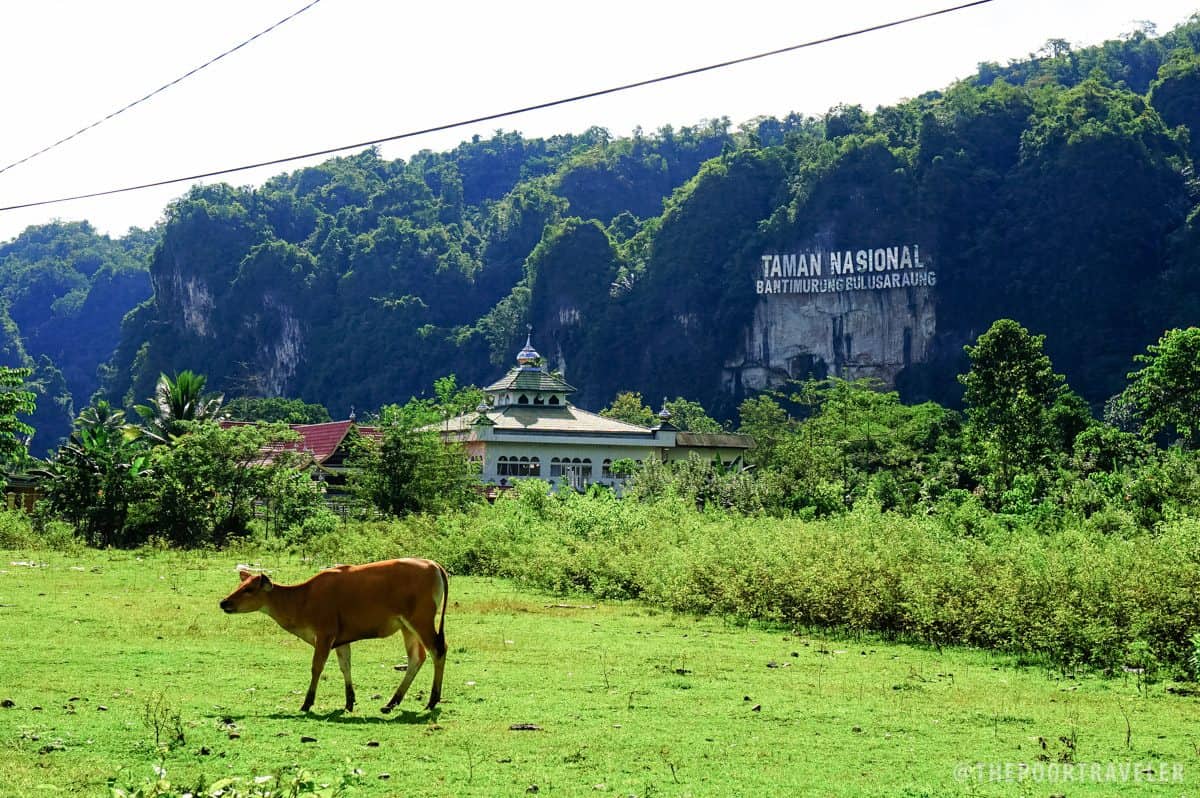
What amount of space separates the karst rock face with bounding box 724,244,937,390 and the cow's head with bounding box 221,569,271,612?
87.8 meters

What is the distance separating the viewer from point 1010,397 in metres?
35.1

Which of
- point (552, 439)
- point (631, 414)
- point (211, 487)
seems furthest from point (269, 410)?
point (211, 487)

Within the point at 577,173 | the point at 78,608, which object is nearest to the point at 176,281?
the point at 577,173

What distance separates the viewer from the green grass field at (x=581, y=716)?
7996mm

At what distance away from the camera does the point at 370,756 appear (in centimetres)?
833

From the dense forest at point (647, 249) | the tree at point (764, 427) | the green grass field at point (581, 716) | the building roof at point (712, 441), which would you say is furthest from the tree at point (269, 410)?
the green grass field at point (581, 716)

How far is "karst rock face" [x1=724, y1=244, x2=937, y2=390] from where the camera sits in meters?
95.9

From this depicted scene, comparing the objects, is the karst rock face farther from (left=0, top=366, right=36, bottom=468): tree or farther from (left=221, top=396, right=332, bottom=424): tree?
(left=0, top=366, right=36, bottom=468): tree

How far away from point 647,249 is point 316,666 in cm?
10864

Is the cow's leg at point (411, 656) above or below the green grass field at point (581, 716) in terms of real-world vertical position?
above

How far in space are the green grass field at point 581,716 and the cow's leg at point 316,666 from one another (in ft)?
0.62

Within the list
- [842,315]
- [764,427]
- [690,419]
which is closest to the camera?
[764,427]

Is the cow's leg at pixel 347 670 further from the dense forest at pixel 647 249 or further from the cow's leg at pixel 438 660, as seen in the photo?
the dense forest at pixel 647 249

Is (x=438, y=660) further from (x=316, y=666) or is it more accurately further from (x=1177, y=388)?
(x=1177, y=388)
